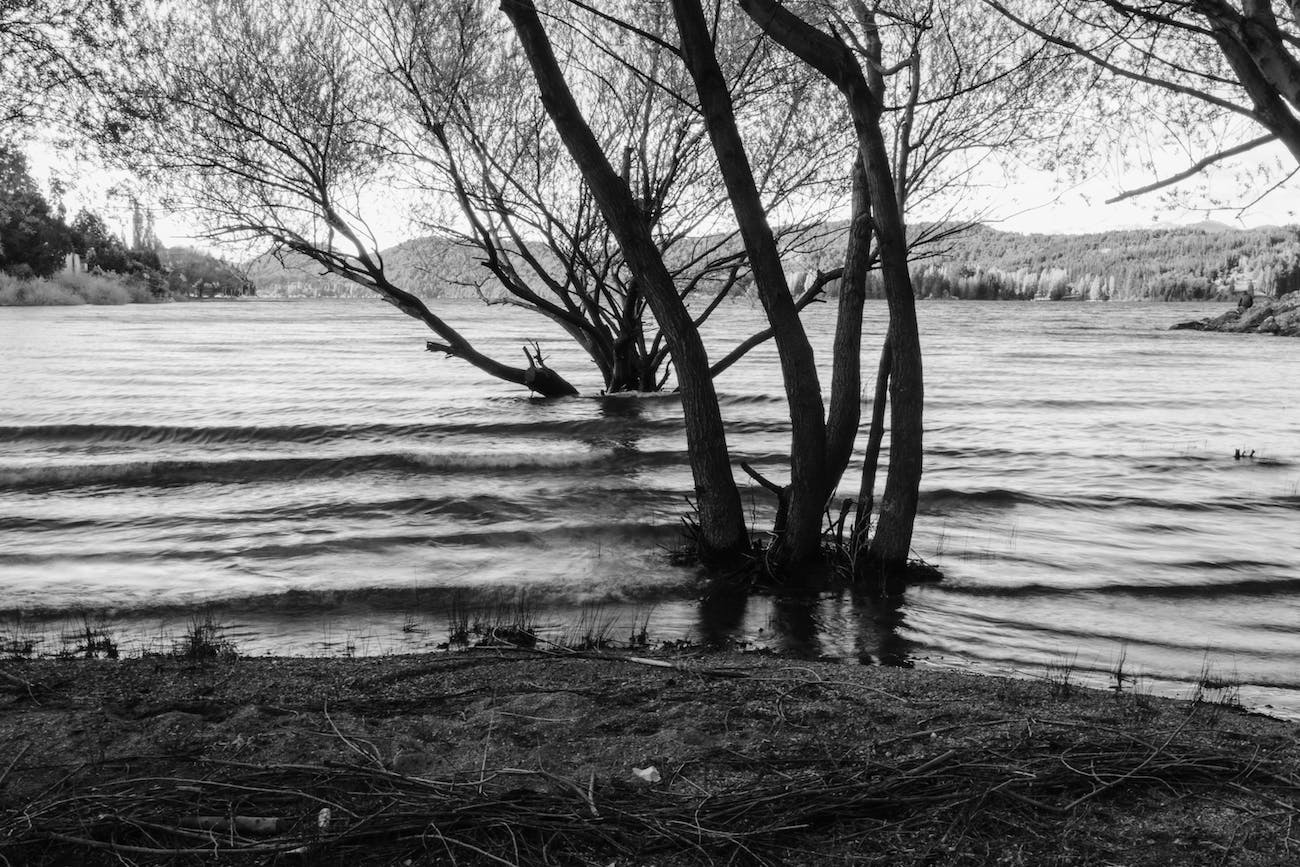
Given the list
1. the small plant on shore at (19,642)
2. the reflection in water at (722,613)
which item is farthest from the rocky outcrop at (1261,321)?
the small plant on shore at (19,642)

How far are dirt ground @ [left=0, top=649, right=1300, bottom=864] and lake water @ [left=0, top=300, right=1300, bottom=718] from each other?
1.88 m

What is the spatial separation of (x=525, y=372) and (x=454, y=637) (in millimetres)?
16052

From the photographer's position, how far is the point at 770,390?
28.5m

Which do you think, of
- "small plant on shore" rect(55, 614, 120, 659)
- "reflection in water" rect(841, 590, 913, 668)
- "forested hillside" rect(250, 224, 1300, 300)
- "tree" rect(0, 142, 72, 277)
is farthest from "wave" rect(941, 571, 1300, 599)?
"forested hillside" rect(250, 224, 1300, 300)

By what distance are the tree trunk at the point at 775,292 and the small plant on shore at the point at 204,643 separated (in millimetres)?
4595

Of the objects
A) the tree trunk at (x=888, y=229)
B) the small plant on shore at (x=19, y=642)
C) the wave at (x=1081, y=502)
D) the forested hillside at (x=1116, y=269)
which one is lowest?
the small plant on shore at (x=19, y=642)

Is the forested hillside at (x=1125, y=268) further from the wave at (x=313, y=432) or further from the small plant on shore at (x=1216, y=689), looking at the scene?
the small plant on shore at (x=1216, y=689)

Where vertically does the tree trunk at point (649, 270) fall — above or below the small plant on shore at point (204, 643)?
above

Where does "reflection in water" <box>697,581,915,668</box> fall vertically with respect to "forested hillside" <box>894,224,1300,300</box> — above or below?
below

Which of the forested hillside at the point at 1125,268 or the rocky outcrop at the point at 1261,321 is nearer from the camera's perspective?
the rocky outcrop at the point at 1261,321

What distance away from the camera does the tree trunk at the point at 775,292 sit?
7.11 m

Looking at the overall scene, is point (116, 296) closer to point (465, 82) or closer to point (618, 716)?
point (465, 82)

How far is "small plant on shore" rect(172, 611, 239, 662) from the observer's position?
20.6 ft

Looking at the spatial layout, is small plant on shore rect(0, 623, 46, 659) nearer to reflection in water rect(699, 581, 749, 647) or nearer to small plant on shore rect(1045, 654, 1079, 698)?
reflection in water rect(699, 581, 749, 647)
